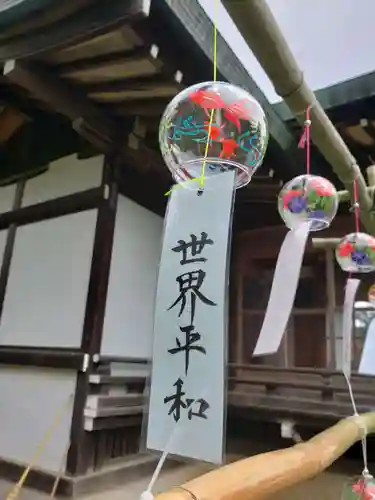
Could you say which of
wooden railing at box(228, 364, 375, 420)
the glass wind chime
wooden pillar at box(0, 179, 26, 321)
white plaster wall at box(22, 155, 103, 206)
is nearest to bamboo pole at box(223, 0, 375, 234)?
the glass wind chime

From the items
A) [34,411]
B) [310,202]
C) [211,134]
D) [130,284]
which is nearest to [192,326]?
[211,134]

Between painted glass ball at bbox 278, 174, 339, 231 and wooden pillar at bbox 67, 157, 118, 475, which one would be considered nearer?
painted glass ball at bbox 278, 174, 339, 231

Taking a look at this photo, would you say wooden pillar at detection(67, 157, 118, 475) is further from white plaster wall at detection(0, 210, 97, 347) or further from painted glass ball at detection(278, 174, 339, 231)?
painted glass ball at detection(278, 174, 339, 231)

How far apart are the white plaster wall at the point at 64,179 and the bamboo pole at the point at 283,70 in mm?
3127

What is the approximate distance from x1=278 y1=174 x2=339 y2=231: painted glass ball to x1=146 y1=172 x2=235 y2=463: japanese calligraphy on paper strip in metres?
0.88

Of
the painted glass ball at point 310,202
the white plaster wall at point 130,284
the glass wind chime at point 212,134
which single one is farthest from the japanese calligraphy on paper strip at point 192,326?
the white plaster wall at point 130,284

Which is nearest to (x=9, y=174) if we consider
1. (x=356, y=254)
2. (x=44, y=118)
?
(x=44, y=118)

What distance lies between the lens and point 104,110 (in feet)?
14.0

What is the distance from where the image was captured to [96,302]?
4152 mm

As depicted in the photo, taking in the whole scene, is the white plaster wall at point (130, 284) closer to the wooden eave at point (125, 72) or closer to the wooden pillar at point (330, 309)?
the wooden eave at point (125, 72)

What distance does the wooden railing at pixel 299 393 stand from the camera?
4.09 metres

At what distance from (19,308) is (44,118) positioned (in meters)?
2.42

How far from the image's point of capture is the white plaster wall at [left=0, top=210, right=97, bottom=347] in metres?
4.33

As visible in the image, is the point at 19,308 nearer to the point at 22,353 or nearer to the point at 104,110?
the point at 22,353
